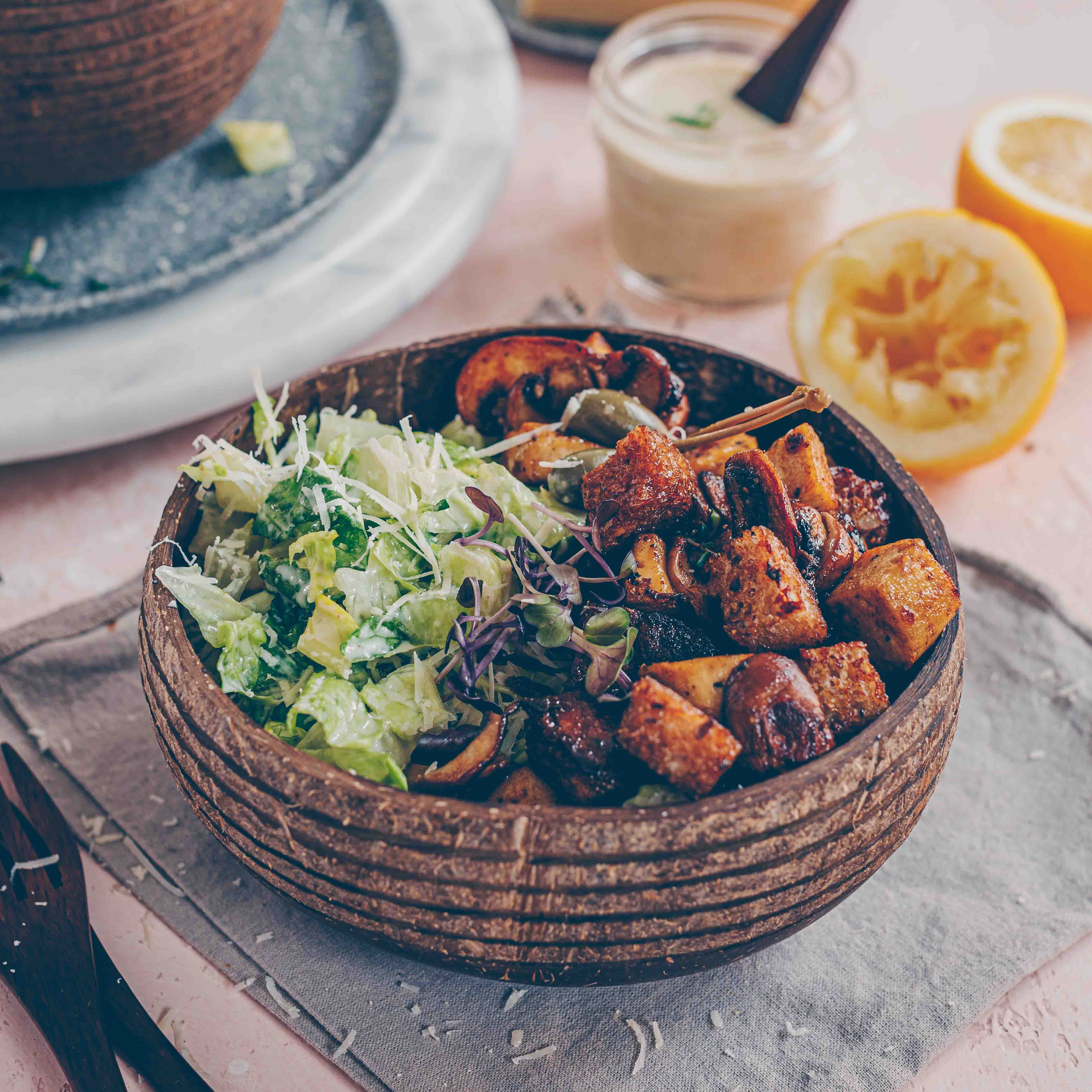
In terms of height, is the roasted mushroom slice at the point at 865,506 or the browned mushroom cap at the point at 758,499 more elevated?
the browned mushroom cap at the point at 758,499

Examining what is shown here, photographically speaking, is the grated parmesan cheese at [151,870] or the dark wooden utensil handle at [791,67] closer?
the grated parmesan cheese at [151,870]

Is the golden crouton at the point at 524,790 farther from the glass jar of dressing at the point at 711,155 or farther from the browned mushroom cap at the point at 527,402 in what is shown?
the glass jar of dressing at the point at 711,155

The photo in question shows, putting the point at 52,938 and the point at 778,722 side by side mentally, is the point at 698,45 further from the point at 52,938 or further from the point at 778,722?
the point at 52,938

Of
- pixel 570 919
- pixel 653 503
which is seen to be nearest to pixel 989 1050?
pixel 570 919

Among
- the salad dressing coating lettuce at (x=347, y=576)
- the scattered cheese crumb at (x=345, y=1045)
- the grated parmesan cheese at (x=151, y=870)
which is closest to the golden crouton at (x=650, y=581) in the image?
the salad dressing coating lettuce at (x=347, y=576)

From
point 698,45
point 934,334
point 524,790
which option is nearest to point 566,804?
point 524,790

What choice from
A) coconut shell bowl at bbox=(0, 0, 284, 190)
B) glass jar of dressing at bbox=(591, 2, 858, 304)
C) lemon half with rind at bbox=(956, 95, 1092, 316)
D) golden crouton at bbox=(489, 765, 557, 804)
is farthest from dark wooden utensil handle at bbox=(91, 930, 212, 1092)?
lemon half with rind at bbox=(956, 95, 1092, 316)
